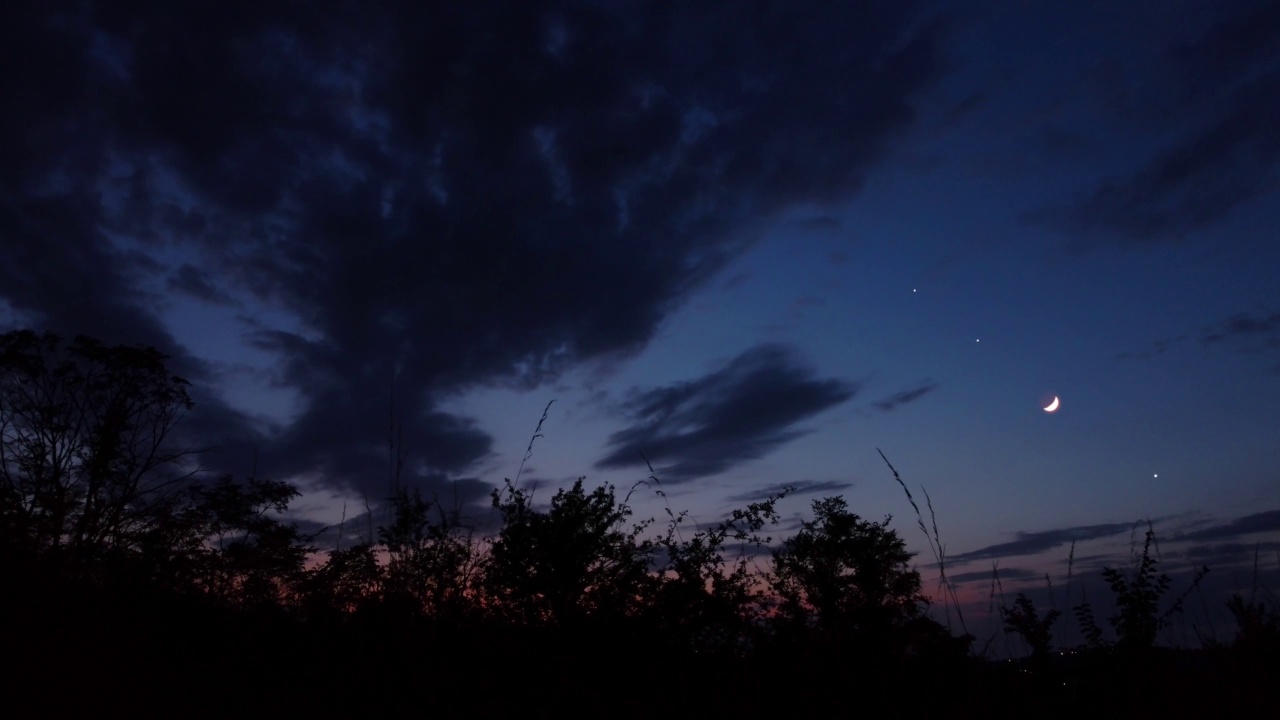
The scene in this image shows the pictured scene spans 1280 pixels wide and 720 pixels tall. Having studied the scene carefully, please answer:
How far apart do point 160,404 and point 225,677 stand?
14618mm

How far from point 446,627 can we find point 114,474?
12.9 m

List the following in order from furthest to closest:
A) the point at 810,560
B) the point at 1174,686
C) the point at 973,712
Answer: the point at 810,560, the point at 1174,686, the point at 973,712

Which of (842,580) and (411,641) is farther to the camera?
(842,580)

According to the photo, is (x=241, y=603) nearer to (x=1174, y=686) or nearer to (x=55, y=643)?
(x=55, y=643)

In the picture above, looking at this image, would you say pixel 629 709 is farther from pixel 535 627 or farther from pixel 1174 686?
pixel 1174 686

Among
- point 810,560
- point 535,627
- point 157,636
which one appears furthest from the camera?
point 810,560

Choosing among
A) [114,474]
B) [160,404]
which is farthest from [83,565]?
[160,404]

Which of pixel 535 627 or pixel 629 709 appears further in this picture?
pixel 535 627

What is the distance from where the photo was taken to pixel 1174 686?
420cm

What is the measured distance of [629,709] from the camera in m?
3.67

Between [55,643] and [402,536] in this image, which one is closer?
[55,643]

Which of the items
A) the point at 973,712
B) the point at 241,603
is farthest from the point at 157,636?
the point at 973,712

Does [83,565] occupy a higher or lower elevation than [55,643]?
higher

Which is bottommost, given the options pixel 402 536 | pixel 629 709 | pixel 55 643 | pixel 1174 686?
pixel 1174 686
